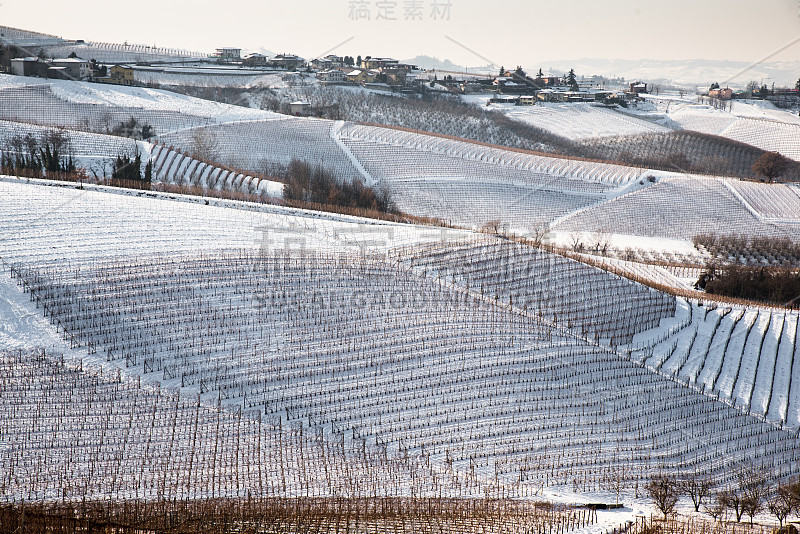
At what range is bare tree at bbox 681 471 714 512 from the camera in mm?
14188

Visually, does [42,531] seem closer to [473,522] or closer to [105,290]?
[473,522]

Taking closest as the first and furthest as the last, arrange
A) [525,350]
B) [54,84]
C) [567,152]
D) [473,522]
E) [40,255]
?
[473,522] → [525,350] → [40,255] → [54,84] → [567,152]

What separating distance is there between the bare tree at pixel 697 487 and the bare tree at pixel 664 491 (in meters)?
0.24

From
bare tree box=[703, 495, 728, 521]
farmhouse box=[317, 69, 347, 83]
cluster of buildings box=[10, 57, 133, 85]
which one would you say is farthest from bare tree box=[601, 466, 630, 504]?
farmhouse box=[317, 69, 347, 83]

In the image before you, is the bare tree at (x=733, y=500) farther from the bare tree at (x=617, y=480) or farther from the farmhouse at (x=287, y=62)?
the farmhouse at (x=287, y=62)

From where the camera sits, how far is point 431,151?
181ft

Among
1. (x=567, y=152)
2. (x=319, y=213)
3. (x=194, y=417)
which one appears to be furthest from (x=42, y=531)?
(x=567, y=152)

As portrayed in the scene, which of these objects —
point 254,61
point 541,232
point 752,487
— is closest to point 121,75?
point 254,61

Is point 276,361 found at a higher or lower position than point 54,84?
lower

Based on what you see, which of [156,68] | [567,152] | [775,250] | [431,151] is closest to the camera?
[775,250]

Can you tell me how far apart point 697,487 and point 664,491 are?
121 cm

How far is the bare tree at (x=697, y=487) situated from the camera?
14.2 metres

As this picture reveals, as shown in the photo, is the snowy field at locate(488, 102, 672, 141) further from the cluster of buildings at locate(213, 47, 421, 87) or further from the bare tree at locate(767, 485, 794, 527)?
the bare tree at locate(767, 485, 794, 527)

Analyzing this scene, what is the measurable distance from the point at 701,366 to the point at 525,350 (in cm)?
537
